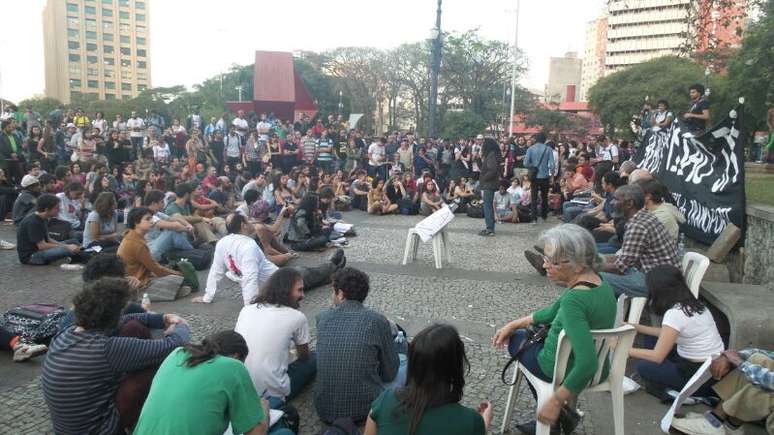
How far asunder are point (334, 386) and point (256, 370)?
22.0 inches

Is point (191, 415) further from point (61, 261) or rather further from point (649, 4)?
point (649, 4)

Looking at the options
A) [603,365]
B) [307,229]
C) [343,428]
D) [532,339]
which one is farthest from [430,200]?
[343,428]

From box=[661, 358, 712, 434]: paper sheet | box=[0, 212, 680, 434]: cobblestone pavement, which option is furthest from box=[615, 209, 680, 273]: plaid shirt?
box=[661, 358, 712, 434]: paper sheet

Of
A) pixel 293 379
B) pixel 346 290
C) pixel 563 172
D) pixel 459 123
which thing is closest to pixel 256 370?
pixel 293 379

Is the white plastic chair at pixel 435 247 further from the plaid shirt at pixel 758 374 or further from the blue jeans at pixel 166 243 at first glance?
the plaid shirt at pixel 758 374

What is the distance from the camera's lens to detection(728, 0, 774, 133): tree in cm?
1395

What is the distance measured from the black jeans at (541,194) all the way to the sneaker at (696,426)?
8.73m

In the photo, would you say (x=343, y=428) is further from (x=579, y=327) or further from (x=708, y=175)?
(x=708, y=175)

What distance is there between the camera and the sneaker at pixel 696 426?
3.59 m

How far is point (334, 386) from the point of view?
343cm

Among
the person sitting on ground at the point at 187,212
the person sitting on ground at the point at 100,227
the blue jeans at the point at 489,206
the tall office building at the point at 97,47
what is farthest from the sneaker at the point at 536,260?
the tall office building at the point at 97,47

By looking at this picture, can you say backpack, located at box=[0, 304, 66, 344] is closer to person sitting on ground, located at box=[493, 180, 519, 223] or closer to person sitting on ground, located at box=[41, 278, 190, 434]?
person sitting on ground, located at box=[41, 278, 190, 434]

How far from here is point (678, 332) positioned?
155 inches

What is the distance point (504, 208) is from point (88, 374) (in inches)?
432
